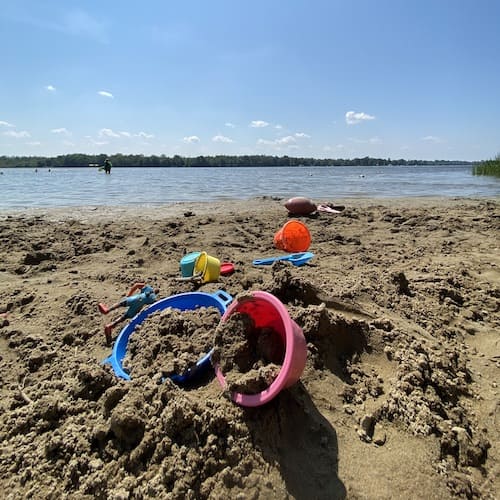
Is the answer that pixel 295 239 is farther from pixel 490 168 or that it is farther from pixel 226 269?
pixel 490 168

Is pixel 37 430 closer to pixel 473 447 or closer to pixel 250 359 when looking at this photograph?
pixel 250 359

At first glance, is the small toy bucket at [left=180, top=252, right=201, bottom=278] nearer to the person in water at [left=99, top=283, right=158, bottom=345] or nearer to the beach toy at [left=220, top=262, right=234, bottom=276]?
the beach toy at [left=220, top=262, right=234, bottom=276]

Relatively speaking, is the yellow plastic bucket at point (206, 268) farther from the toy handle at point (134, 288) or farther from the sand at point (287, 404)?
the toy handle at point (134, 288)

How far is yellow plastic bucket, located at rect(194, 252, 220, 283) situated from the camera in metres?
3.70

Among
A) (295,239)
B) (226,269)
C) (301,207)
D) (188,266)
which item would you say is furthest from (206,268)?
(301,207)

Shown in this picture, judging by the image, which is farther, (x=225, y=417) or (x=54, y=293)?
(x=54, y=293)

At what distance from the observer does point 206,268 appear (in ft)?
12.1

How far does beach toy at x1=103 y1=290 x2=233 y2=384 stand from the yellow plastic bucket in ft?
3.25

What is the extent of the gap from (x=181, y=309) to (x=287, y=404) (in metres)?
1.21

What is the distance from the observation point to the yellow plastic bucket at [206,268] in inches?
145

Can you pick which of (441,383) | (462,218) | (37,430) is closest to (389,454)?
(441,383)

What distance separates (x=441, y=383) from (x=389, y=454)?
0.65m

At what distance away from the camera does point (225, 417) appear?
5.24ft

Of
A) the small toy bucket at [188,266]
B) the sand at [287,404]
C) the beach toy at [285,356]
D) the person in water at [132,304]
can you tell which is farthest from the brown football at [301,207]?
the beach toy at [285,356]
